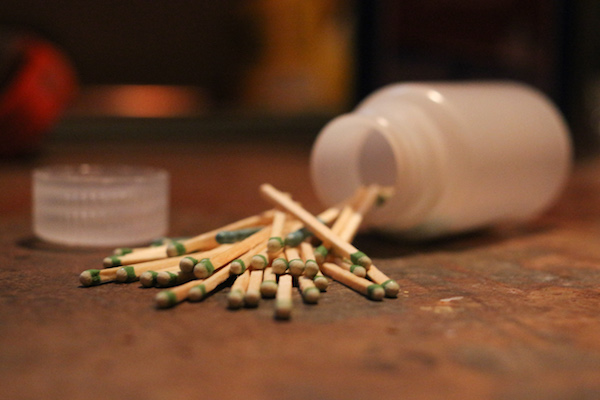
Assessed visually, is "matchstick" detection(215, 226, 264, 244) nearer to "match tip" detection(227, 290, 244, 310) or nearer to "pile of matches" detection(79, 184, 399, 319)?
"pile of matches" detection(79, 184, 399, 319)

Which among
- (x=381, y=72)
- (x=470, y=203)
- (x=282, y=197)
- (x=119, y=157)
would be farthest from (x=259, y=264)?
(x=381, y=72)

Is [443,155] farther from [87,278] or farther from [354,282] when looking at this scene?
[87,278]

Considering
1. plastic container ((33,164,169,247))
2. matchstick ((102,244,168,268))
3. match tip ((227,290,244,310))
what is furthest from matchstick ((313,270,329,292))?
plastic container ((33,164,169,247))

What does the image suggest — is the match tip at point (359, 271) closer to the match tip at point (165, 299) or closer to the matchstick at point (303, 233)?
the matchstick at point (303, 233)

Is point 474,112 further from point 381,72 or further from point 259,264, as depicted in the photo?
point 381,72

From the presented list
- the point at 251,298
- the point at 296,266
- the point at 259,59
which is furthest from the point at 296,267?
the point at 259,59
